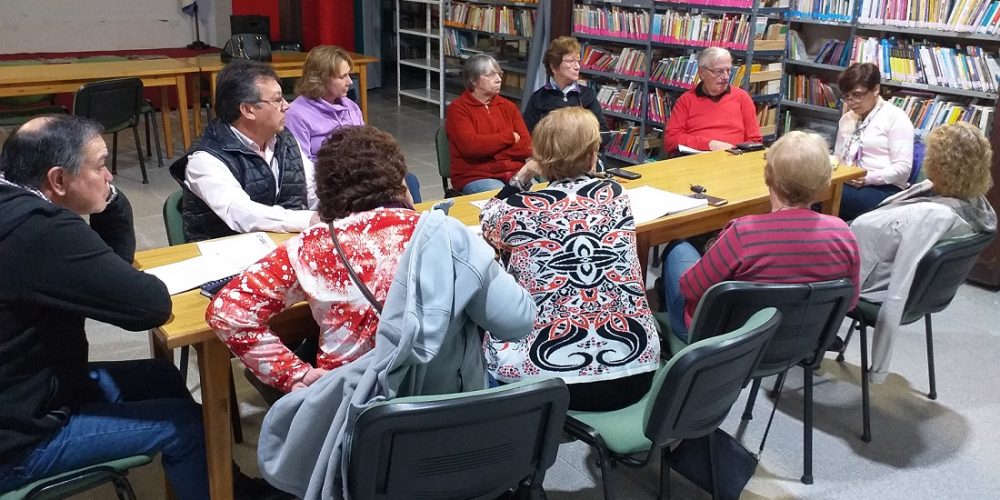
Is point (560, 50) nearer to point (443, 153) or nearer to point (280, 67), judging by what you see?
point (443, 153)

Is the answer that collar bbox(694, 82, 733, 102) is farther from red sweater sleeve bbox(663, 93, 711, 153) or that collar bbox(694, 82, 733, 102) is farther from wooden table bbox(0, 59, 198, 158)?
wooden table bbox(0, 59, 198, 158)

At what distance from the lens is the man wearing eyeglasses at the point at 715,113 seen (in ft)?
14.4

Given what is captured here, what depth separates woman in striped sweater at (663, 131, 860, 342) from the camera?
230cm

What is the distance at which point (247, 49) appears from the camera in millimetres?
6906

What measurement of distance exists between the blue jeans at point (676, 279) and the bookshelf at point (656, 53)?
2733 mm

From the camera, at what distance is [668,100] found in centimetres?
605

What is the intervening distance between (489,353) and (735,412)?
4.21 feet

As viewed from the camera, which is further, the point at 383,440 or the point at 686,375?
the point at 686,375

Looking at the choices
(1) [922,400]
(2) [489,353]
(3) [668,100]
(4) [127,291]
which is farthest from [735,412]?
(3) [668,100]

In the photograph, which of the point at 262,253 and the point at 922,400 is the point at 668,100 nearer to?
the point at 922,400

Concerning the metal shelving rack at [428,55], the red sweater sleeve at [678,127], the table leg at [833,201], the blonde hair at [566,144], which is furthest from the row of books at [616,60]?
the blonde hair at [566,144]

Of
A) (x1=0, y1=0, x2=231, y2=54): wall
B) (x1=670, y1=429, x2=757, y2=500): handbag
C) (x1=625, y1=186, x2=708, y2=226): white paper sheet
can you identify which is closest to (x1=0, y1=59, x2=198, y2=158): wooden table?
(x1=0, y1=0, x2=231, y2=54): wall

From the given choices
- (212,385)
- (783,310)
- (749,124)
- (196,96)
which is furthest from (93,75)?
(783,310)

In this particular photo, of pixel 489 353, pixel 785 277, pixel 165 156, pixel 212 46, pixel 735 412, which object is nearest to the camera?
pixel 489 353
